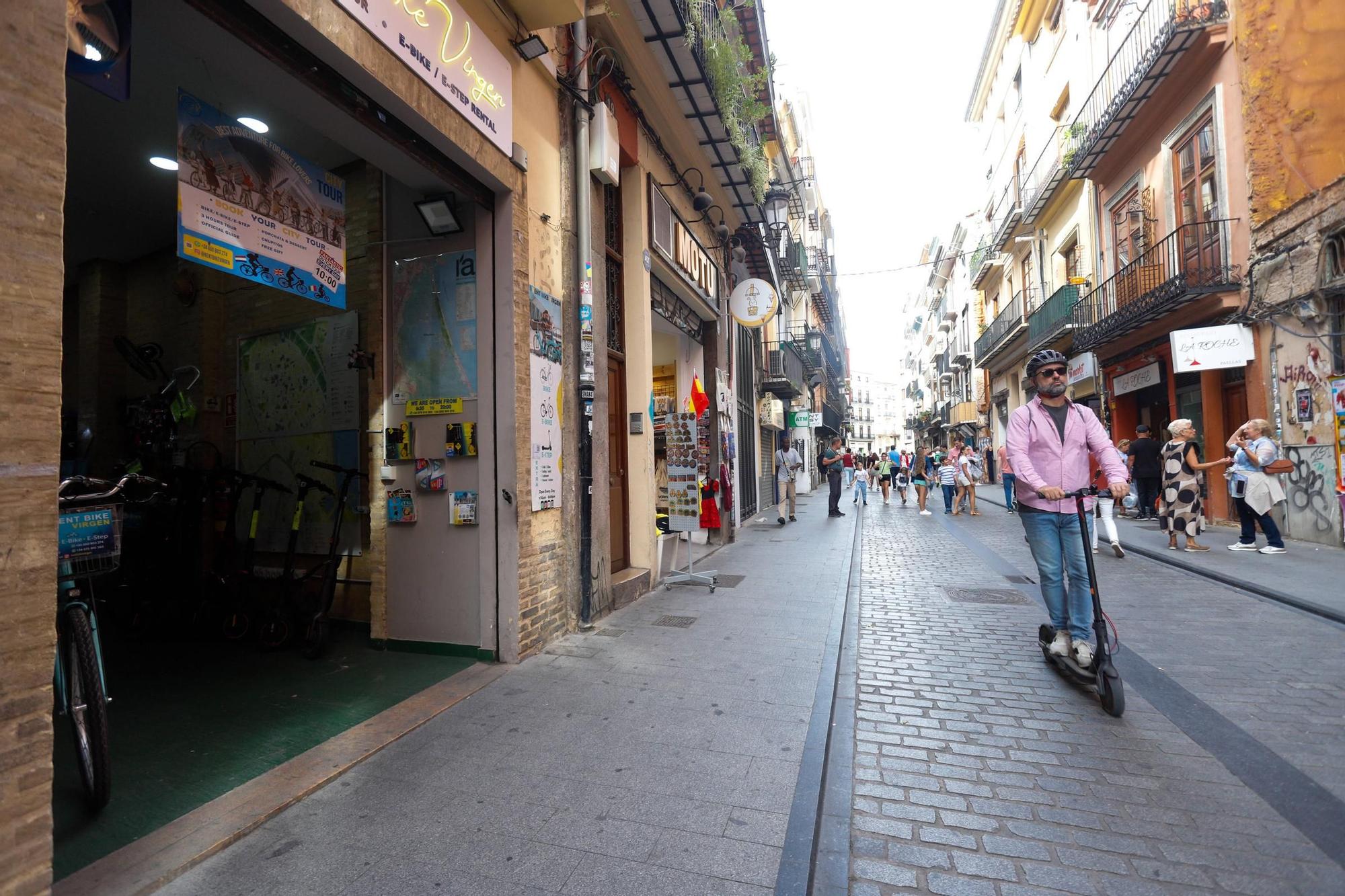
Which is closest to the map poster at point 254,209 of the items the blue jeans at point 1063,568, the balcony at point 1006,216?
the blue jeans at point 1063,568

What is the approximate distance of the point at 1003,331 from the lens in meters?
26.0

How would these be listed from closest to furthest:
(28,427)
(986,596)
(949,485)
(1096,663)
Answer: (28,427), (1096,663), (986,596), (949,485)

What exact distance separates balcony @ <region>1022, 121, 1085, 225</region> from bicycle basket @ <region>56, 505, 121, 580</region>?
20.0m

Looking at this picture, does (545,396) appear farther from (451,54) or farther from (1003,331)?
(1003,331)

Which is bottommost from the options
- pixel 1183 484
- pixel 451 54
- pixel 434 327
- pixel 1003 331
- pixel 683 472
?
pixel 1183 484

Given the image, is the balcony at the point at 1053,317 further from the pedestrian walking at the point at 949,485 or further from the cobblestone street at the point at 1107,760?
the cobblestone street at the point at 1107,760

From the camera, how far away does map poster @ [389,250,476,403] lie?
496 cm

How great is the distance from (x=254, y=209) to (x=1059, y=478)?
17.1ft

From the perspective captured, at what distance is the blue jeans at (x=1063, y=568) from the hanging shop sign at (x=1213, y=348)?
33.1 feet

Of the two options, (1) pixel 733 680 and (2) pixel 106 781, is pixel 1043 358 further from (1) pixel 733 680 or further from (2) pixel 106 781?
(2) pixel 106 781

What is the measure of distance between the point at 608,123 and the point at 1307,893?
667 cm

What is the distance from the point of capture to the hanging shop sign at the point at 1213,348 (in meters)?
11.2

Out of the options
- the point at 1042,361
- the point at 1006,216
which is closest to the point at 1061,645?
the point at 1042,361

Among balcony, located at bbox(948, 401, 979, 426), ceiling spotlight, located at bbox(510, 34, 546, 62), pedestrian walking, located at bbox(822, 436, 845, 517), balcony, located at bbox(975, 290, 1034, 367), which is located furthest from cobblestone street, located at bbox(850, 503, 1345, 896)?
balcony, located at bbox(948, 401, 979, 426)
